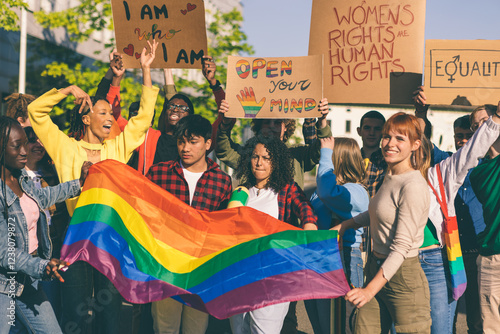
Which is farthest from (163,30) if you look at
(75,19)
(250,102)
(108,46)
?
(75,19)

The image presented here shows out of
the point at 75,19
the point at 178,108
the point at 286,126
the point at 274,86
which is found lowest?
the point at 286,126

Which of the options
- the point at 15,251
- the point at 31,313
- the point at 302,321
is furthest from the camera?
the point at 302,321

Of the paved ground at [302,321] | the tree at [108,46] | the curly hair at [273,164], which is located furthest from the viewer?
the tree at [108,46]

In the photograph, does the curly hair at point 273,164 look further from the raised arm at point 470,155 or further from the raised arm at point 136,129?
the raised arm at point 470,155

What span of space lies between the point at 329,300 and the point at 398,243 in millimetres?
1494

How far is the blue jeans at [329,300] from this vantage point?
181 inches

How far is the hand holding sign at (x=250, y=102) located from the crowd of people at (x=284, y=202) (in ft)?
0.80

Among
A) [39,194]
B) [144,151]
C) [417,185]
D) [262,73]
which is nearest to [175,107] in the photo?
[144,151]

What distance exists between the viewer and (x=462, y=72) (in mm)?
5098

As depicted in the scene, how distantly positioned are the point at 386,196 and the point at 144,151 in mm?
2526

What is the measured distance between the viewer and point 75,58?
1908 centimetres

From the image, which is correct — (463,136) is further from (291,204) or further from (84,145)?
(84,145)

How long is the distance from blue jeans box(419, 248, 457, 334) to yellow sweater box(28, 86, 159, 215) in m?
2.52

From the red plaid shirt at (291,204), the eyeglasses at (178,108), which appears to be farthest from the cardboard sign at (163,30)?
the red plaid shirt at (291,204)
